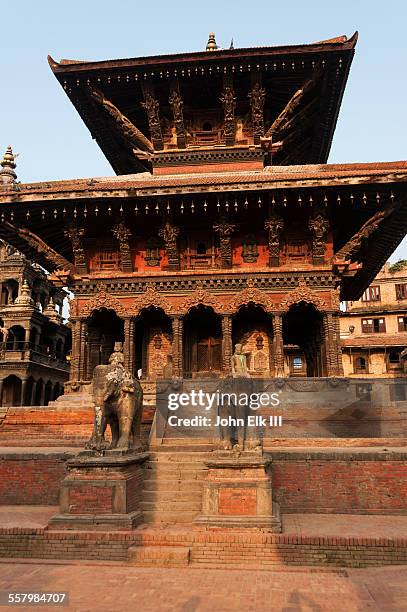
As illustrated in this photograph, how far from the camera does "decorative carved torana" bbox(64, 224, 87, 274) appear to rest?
1861cm

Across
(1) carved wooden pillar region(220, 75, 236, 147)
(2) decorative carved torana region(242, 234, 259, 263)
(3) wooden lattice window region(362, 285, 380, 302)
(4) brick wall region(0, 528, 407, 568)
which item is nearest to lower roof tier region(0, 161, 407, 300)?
(2) decorative carved torana region(242, 234, 259, 263)

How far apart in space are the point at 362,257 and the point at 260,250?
5231 millimetres

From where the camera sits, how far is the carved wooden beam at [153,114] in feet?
64.3

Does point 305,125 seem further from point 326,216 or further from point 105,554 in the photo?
point 105,554

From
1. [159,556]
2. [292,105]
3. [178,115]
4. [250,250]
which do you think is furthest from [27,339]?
[159,556]

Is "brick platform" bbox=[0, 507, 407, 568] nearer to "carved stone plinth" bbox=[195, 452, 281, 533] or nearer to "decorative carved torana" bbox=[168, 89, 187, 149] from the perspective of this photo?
"carved stone plinth" bbox=[195, 452, 281, 533]

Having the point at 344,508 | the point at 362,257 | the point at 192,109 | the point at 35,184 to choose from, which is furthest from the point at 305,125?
the point at 344,508

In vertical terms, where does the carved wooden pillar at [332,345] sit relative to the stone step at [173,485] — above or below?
above

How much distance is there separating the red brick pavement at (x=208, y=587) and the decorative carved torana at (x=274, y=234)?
12290mm

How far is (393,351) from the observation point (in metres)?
47.0

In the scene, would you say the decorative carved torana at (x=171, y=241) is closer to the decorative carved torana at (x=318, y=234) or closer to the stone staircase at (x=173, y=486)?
the decorative carved torana at (x=318, y=234)

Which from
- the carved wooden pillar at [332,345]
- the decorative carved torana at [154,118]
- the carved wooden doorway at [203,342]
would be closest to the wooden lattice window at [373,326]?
the carved wooden doorway at [203,342]

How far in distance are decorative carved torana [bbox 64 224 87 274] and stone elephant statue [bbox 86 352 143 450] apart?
9582 mm

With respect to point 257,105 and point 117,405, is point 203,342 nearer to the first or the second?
→ point 257,105
